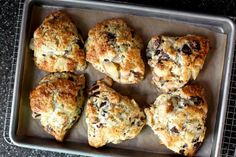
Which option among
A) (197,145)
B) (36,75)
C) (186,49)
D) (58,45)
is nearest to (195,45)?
(186,49)

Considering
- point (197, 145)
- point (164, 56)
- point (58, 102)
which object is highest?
point (164, 56)

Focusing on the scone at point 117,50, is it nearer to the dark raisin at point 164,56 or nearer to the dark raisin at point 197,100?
the dark raisin at point 164,56

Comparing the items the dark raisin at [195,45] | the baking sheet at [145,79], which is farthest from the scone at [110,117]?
the dark raisin at [195,45]

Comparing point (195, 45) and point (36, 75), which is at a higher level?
point (195, 45)

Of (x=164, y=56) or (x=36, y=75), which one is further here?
(x=36, y=75)

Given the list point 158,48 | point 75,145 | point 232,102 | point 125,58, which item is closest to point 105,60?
point 125,58

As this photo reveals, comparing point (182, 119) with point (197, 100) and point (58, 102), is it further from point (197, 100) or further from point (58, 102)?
point (58, 102)

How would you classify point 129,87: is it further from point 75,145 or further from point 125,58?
point 75,145

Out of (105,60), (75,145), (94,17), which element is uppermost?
(94,17)
